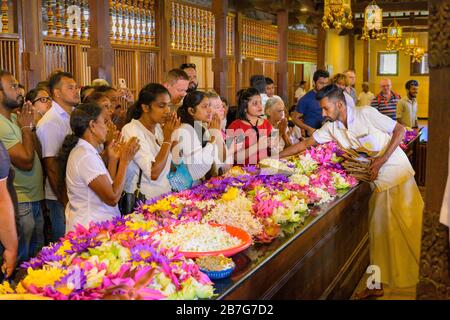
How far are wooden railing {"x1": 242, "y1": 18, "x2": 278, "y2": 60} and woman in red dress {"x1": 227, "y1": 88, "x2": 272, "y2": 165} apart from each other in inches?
255

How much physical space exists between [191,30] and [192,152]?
5.71m

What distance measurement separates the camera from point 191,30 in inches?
342

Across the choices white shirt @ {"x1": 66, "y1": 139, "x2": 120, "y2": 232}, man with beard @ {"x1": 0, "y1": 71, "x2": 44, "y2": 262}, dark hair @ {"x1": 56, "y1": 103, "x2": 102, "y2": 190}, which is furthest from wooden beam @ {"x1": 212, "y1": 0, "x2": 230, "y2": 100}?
white shirt @ {"x1": 66, "y1": 139, "x2": 120, "y2": 232}

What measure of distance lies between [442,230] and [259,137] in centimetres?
238

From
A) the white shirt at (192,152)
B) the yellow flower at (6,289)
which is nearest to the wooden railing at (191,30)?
the white shirt at (192,152)

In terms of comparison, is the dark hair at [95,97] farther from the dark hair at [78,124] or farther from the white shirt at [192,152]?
the dark hair at [78,124]

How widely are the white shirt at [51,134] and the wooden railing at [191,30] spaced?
4812 millimetres

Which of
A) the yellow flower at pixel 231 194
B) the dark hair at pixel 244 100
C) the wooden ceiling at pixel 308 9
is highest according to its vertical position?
the wooden ceiling at pixel 308 9

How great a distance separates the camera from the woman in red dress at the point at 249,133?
160 inches

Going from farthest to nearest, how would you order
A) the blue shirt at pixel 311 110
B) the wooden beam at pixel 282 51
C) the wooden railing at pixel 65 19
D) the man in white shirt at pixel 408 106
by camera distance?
the wooden beam at pixel 282 51 < the man in white shirt at pixel 408 106 < the blue shirt at pixel 311 110 < the wooden railing at pixel 65 19

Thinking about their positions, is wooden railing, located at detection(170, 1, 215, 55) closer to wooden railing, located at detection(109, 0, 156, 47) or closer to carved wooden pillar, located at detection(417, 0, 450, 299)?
wooden railing, located at detection(109, 0, 156, 47)

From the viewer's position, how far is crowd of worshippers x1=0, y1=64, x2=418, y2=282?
8.97 feet

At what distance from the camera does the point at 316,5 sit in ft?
40.3
